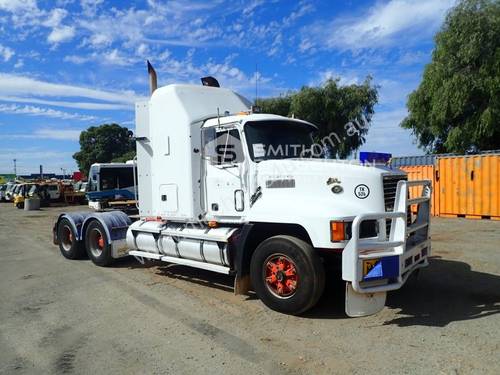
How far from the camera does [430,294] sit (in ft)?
21.5

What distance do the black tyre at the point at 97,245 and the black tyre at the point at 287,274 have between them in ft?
14.2

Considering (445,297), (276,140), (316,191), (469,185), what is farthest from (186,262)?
(469,185)

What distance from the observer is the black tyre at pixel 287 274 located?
17.8ft

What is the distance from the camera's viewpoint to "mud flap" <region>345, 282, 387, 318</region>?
5.10m

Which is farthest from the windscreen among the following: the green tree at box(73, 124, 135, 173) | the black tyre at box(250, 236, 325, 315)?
the green tree at box(73, 124, 135, 173)

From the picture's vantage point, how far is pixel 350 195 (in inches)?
224

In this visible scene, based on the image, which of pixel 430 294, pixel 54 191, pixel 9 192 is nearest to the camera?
pixel 430 294

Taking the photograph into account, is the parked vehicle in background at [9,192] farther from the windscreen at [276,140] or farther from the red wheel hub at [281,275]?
the red wheel hub at [281,275]

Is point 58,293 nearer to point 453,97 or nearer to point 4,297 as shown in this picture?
point 4,297

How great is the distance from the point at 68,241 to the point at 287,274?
6773 millimetres

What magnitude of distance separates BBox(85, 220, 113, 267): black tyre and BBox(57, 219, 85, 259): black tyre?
0.32m

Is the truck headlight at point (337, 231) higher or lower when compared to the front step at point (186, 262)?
higher

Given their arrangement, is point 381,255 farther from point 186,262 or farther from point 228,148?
point 186,262

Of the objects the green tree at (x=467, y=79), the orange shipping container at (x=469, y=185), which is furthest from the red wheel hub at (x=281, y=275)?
the green tree at (x=467, y=79)
